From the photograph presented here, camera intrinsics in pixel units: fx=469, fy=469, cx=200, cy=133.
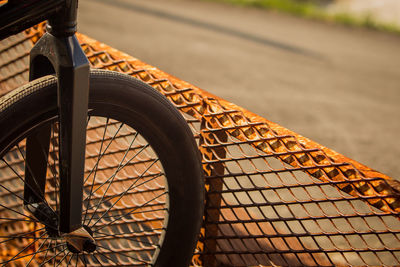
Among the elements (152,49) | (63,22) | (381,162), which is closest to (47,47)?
(63,22)

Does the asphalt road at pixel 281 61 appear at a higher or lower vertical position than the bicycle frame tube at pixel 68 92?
higher

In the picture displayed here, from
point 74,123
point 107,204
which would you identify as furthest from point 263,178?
point 107,204

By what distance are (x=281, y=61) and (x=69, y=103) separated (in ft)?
20.1

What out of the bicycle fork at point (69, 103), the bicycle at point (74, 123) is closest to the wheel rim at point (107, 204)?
the bicycle at point (74, 123)

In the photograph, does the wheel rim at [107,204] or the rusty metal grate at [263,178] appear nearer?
the rusty metal grate at [263,178]

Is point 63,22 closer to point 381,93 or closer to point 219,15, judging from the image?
point 381,93

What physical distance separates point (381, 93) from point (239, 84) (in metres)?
2.16

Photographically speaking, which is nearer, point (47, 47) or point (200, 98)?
point (47, 47)

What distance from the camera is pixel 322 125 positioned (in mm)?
5047

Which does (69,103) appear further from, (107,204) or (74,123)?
(107,204)

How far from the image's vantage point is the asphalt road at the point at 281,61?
5.14 m

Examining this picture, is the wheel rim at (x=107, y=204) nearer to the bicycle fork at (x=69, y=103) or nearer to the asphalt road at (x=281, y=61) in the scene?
the bicycle fork at (x=69, y=103)

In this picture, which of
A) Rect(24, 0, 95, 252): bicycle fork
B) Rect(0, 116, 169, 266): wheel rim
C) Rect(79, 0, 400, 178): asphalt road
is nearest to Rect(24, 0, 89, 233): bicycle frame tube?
Rect(24, 0, 95, 252): bicycle fork

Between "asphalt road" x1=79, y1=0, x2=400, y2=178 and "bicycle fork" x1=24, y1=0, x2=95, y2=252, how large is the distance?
11.4 feet
